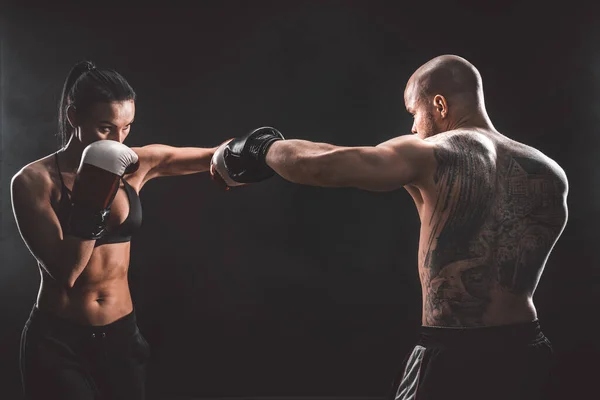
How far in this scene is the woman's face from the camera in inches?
95.0

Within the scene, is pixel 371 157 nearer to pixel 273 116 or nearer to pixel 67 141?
pixel 67 141

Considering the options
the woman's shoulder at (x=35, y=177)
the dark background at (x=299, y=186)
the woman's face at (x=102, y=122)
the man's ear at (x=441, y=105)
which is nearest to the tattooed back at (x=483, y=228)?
the man's ear at (x=441, y=105)

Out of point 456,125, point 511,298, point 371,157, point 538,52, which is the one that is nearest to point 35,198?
point 371,157

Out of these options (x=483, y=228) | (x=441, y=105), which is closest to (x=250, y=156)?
(x=441, y=105)

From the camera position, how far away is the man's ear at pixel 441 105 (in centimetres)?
196

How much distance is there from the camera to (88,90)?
2416 mm

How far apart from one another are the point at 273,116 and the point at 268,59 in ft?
1.03

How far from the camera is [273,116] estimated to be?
11.9ft

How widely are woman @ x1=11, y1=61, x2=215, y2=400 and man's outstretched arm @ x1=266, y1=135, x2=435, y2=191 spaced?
828mm

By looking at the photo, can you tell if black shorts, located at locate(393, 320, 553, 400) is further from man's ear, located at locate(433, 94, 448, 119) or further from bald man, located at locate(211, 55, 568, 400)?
man's ear, located at locate(433, 94, 448, 119)

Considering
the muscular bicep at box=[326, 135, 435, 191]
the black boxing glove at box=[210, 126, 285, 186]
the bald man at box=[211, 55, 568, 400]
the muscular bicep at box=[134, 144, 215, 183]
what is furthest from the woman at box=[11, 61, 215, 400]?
the muscular bicep at box=[326, 135, 435, 191]

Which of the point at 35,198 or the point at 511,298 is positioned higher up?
the point at 35,198

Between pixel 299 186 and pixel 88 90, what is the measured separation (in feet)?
5.05

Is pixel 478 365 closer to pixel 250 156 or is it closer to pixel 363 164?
pixel 363 164
